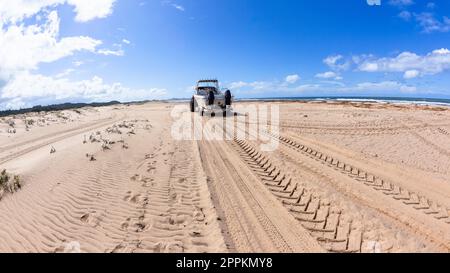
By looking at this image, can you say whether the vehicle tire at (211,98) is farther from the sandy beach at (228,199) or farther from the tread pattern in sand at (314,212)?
the tread pattern in sand at (314,212)

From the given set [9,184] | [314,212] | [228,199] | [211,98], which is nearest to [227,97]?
[211,98]

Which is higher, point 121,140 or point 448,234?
point 121,140

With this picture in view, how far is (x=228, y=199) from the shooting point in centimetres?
632

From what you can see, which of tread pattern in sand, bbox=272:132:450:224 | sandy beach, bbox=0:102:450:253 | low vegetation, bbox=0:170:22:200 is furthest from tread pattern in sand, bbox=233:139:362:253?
low vegetation, bbox=0:170:22:200

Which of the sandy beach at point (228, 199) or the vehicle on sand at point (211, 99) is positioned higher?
the vehicle on sand at point (211, 99)

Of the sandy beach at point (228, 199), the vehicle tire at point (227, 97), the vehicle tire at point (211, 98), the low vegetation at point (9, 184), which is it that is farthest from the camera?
the vehicle tire at point (227, 97)

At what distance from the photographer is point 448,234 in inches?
192

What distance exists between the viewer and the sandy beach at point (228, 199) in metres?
4.71

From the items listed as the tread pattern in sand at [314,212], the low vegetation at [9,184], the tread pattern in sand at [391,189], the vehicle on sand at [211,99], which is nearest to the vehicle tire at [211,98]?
the vehicle on sand at [211,99]

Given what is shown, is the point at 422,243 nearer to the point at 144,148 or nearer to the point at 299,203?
the point at 299,203

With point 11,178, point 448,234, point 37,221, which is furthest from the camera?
point 11,178

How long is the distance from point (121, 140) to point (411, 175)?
10.3 m

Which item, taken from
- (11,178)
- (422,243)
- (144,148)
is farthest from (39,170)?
(422,243)
